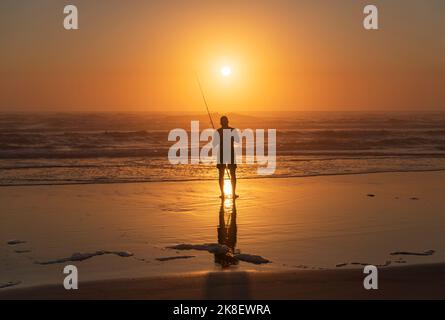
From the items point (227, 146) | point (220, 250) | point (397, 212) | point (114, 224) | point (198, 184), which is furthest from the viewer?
point (198, 184)

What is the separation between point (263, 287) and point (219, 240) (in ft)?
8.02

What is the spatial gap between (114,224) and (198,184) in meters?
5.73

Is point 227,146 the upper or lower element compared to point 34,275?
upper

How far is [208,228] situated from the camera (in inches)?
372

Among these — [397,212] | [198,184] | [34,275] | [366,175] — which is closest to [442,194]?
[397,212]

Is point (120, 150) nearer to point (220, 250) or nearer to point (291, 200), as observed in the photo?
point (291, 200)

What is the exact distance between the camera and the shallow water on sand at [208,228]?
726 cm

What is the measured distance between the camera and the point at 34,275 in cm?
674

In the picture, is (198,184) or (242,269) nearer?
(242,269)

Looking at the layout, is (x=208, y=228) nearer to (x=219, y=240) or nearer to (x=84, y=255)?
(x=219, y=240)

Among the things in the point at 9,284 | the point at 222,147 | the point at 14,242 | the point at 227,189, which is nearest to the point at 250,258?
the point at 9,284

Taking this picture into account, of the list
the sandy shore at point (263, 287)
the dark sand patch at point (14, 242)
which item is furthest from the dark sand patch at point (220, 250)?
the dark sand patch at point (14, 242)

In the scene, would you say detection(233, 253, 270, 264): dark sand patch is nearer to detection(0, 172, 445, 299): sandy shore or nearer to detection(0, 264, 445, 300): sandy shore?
detection(0, 172, 445, 299): sandy shore

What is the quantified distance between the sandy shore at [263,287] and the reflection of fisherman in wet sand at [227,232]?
2.17ft
